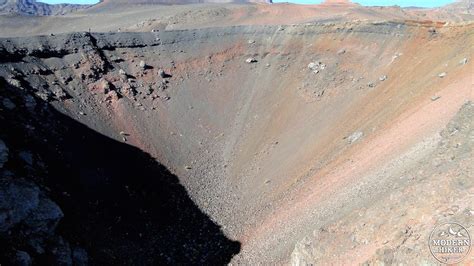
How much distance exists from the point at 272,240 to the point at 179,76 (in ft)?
50.2

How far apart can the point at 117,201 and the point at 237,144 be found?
8.76m

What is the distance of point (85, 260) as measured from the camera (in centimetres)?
1731

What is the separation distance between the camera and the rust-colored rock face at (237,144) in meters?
16.7

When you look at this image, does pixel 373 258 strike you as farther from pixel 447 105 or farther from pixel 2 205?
pixel 2 205

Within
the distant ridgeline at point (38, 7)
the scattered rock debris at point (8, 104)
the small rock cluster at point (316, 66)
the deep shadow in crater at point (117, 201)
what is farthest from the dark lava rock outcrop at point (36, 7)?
the scattered rock debris at point (8, 104)

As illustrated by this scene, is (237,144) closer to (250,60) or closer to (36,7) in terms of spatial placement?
(250,60)

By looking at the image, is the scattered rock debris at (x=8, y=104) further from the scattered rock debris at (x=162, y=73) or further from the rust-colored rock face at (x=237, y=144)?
the scattered rock debris at (x=162, y=73)

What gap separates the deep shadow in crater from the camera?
19.8m

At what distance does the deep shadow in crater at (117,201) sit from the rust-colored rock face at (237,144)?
0.27 ft

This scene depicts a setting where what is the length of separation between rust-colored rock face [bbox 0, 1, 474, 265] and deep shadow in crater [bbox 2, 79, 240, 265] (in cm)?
8

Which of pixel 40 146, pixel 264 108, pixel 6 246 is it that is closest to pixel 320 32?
pixel 264 108

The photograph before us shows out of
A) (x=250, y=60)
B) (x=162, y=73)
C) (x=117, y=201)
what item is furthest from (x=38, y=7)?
(x=117, y=201)

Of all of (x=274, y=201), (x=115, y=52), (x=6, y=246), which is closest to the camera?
(x=6, y=246)

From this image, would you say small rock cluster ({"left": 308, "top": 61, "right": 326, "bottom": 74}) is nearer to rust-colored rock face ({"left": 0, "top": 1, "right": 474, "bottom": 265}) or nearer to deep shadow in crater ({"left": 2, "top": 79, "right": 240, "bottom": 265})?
rust-colored rock face ({"left": 0, "top": 1, "right": 474, "bottom": 265})
